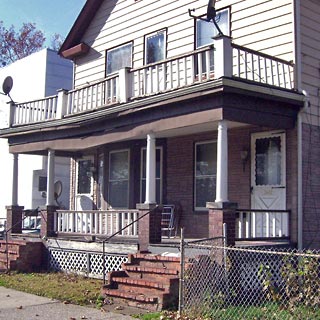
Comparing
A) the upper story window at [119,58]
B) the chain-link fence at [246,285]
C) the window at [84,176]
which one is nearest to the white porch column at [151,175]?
the chain-link fence at [246,285]

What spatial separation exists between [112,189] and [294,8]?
7.76 meters

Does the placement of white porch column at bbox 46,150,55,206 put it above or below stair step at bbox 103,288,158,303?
above

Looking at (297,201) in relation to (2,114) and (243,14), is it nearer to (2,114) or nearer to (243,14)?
(243,14)

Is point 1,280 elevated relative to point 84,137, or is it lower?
lower

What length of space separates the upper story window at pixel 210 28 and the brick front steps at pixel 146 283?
6161mm

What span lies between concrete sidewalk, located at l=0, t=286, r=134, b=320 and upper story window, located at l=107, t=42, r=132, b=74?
8.47 metres

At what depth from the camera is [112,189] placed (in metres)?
17.2

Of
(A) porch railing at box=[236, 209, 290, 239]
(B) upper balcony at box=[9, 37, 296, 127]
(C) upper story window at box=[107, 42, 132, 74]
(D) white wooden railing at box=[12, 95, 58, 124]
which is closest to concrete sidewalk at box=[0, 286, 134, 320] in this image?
(A) porch railing at box=[236, 209, 290, 239]

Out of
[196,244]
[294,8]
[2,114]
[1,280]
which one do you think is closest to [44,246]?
[1,280]

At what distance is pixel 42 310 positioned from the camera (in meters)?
9.75

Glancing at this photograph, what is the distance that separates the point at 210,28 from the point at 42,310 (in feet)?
27.7

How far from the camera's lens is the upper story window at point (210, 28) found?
1414 cm

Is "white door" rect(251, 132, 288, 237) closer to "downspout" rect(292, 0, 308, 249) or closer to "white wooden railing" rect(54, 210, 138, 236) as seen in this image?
"downspout" rect(292, 0, 308, 249)

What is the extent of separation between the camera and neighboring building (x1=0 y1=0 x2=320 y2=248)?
1138 cm
